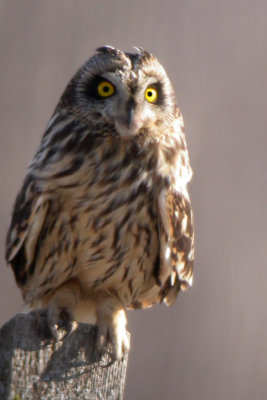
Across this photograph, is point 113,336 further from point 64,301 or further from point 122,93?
point 122,93

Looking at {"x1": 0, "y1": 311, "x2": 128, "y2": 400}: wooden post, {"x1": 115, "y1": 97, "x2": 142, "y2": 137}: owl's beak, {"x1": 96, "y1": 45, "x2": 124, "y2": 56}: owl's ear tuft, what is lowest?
{"x1": 0, "y1": 311, "x2": 128, "y2": 400}: wooden post

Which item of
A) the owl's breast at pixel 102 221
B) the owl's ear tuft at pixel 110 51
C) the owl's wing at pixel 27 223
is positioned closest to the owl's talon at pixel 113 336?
the owl's breast at pixel 102 221

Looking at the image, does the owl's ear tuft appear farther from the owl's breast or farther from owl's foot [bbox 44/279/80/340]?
owl's foot [bbox 44/279/80/340]

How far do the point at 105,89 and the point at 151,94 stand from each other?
0.13 metres

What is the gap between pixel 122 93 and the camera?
2.32 m

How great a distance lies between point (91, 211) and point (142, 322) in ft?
4.52

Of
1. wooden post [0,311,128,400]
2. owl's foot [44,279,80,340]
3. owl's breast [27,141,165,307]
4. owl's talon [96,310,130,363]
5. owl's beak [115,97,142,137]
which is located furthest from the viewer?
owl's breast [27,141,165,307]

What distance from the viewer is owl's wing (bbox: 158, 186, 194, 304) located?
2.43 metres

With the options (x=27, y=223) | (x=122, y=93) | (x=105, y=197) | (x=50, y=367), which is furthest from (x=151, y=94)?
(x=50, y=367)

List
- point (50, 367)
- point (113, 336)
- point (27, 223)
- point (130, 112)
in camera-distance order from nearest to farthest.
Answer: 1. point (50, 367)
2. point (113, 336)
3. point (130, 112)
4. point (27, 223)

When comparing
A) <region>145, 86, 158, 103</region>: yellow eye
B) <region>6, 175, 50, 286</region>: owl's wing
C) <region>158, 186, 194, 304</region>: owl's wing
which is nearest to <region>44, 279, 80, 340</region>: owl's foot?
<region>6, 175, 50, 286</region>: owl's wing

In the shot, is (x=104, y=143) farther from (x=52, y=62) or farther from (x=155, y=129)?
(x=52, y=62)

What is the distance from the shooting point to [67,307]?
93.4 inches

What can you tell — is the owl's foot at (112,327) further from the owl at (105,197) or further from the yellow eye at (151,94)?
the yellow eye at (151,94)
